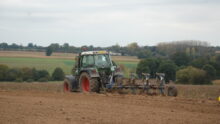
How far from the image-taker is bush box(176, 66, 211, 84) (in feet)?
114

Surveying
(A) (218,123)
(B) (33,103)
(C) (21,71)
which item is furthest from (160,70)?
(A) (218,123)

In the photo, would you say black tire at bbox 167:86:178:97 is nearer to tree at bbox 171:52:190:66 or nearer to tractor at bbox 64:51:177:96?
tractor at bbox 64:51:177:96

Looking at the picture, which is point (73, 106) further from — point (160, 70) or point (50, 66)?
point (50, 66)

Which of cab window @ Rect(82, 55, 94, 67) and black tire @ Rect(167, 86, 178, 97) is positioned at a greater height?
cab window @ Rect(82, 55, 94, 67)

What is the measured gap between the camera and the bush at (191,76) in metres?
34.8

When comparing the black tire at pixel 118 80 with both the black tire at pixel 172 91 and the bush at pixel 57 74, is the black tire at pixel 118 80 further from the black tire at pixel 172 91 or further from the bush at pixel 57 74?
the bush at pixel 57 74

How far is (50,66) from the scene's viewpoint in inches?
1788

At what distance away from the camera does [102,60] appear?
16906 mm

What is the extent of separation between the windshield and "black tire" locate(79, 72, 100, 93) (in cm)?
69

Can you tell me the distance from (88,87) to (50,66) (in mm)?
28745

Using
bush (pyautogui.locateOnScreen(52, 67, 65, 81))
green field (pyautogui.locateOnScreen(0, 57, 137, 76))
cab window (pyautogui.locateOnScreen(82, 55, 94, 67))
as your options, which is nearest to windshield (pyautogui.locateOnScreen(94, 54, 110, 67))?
cab window (pyautogui.locateOnScreen(82, 55, 94, 67))

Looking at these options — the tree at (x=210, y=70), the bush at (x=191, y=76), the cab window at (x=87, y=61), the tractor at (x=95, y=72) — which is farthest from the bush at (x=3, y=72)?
the cab window at (x=87, y=61)

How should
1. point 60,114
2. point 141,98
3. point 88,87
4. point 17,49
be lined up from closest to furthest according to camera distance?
point 60,114, point 141,98, point 88,87, point 17,49

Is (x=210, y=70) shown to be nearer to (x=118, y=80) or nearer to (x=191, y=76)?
(x=191, y=76)
